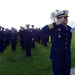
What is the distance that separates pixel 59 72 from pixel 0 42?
44.4ft

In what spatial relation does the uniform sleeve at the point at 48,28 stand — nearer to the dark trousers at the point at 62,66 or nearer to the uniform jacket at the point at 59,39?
the uniform jacket at the point at 59,39

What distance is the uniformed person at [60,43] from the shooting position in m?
5.62

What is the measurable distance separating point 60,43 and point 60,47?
0.09m

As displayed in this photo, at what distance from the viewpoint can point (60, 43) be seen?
5676mm

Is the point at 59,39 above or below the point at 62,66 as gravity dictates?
above

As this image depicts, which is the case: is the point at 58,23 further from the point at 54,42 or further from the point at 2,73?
the point at 2,73

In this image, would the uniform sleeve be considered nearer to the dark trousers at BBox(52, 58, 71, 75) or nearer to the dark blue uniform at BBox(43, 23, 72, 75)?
the dark blue uniform at BBox(43, 23, 72, 75)

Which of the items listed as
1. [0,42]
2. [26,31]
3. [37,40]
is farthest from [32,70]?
[37,40]

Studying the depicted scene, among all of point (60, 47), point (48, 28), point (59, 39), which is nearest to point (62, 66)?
point (60, 47)

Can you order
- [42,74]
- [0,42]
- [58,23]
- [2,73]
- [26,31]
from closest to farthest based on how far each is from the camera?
[58,23] → [42,74] → [2,73] → [26,31] → [0,42]

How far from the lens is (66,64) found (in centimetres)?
570

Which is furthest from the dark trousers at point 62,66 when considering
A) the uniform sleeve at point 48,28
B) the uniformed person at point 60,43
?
the uniform sleeve at point 48,28

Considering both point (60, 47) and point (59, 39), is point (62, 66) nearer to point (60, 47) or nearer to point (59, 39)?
point (60, 47)

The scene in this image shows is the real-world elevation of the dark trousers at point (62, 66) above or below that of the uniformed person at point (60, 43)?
below
